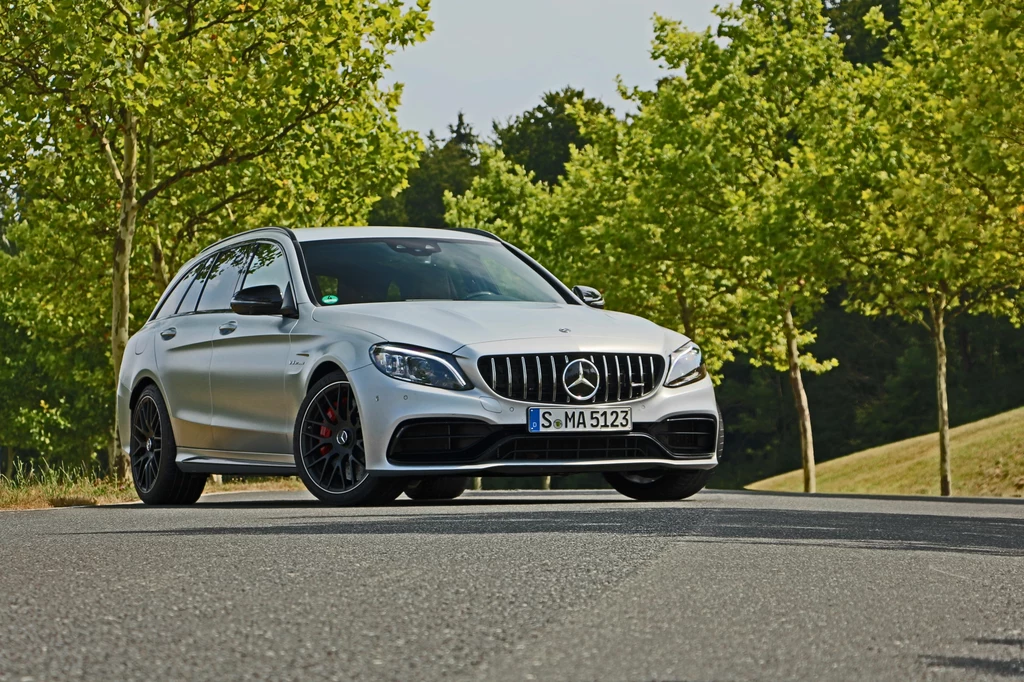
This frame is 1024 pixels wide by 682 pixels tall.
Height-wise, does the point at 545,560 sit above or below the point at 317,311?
below

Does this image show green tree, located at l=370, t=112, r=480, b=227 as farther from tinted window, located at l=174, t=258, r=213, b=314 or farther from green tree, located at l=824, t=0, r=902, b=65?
tinted window, located at l=174, t=258, r=213, b=314

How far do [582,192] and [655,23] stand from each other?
4.84 meters

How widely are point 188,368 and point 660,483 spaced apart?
3.45 meters

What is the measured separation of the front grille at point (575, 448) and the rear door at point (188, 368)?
2557 mm

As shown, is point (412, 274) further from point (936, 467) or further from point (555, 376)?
point (936, 467)

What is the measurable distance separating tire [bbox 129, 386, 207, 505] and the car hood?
2034mm

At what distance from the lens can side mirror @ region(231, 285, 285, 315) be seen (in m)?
10.3

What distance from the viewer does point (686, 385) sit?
1014cm

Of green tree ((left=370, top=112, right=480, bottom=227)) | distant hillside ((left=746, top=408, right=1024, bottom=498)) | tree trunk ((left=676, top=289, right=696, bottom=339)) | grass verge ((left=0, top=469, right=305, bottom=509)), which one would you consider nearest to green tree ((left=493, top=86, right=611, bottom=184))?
green tree ((left=370, top=112, right=480, bottom=227))

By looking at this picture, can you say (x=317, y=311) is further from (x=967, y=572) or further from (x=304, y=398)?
(x=967, y=572)

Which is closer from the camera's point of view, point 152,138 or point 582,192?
point 152,138

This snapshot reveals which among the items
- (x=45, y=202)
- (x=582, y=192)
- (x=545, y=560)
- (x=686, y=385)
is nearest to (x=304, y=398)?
(x=686, y=385)

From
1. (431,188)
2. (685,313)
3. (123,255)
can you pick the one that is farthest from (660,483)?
(431,188)

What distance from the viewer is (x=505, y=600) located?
5.54 metres
